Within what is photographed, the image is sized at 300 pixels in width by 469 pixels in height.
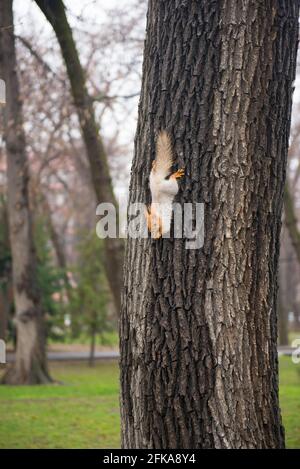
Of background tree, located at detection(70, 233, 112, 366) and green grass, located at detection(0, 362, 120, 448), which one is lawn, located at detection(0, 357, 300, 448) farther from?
background tree, located at detection(70, 233, 112, 366)

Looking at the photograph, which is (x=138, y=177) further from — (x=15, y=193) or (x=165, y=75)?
(x=15, y=193)

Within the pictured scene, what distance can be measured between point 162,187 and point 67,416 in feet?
23.1

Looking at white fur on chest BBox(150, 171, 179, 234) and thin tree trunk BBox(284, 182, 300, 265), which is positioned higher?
thin tree trunk BBox(284, 182, 300, 265)

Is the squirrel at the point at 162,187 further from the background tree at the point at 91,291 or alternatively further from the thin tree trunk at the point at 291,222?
the background tree at the point at 91,291

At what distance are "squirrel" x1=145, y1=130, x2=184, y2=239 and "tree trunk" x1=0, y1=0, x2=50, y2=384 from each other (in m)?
10.4

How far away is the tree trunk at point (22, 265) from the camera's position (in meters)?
14.1

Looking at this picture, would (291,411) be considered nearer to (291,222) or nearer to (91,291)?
(291,222)

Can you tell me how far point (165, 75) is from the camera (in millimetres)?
3643

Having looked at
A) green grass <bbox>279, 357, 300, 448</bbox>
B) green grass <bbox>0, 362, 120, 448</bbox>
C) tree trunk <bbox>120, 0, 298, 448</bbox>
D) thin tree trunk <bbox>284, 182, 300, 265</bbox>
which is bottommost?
green grass <bbox>0, 362, 120, 448</bbox>

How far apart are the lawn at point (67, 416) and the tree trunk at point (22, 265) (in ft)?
2.18

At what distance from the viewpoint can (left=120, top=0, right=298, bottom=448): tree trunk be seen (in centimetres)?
345

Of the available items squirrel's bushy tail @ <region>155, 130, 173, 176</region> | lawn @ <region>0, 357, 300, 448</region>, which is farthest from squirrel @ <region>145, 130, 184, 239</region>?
lawn @ <region>0, 357, 300, 448</region>

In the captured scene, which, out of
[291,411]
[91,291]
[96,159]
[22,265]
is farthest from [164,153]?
[91,291]
